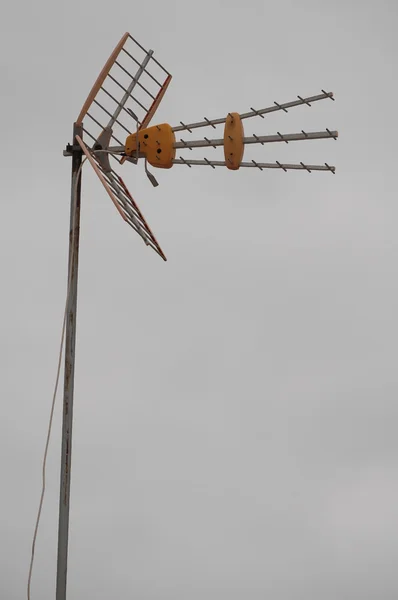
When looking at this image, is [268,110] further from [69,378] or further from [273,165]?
[69,378]

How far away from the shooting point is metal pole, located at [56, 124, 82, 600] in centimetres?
1449

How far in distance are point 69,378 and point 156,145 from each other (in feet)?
9.45

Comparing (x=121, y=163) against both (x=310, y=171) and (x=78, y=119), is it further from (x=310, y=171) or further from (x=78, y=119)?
(x=310, y=171)

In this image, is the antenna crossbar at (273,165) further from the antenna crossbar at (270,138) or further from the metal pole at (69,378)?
the metal pole at (69,378)

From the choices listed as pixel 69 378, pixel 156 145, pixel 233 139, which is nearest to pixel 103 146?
pixel 156 145

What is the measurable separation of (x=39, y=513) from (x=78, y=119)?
4.57 meters

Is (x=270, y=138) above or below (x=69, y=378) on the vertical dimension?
above

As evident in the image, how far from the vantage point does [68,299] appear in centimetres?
1452

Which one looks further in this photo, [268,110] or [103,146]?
[103,146]

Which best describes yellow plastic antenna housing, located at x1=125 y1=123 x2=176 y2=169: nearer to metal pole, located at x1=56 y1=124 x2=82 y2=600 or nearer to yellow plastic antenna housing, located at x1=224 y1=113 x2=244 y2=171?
metal pole, located at x1=56 y1=124 x2=82 y2=600

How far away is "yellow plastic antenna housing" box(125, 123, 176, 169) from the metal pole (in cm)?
68

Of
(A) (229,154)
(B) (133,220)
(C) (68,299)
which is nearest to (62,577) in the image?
(C) (68,299)

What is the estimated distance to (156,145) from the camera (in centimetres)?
1477

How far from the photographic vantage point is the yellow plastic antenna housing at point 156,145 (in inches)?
577
